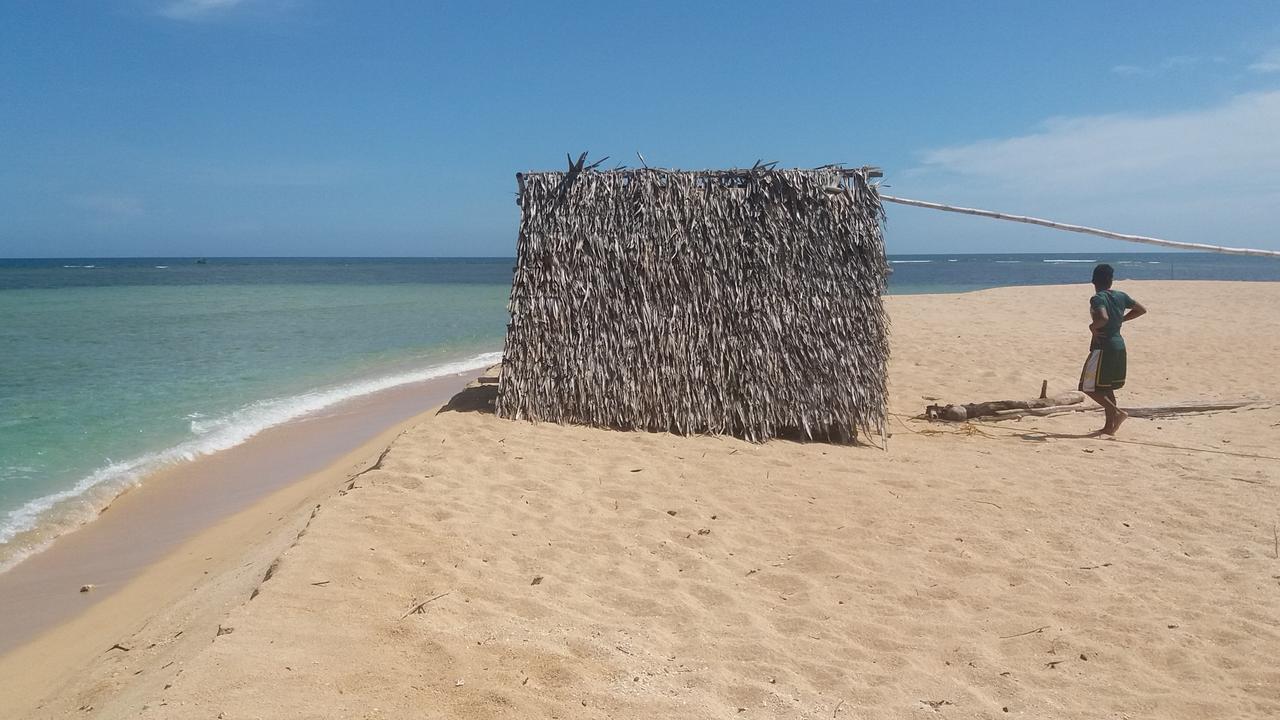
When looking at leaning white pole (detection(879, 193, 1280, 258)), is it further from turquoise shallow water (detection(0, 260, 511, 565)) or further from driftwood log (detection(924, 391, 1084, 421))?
turquoise shallow water (detection(0, 260, 511, 565))

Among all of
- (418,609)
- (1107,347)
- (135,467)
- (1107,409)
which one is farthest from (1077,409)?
(135,467)

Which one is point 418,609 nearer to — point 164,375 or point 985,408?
point 985,408

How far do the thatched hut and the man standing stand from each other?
1.82 metres

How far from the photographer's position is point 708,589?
142 inches

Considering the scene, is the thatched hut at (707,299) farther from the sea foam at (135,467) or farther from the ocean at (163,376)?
the ocean at (163,376)

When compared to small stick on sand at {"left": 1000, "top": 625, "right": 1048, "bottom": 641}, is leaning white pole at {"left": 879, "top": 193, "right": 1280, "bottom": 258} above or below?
above

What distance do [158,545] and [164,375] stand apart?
7150mm

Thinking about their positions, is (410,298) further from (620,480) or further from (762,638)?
(762,638)

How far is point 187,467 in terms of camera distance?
6.82 m

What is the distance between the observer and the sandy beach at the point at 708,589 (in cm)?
273

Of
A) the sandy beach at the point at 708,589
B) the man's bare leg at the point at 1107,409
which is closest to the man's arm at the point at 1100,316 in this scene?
the man's bare leg at the point at 1107,409

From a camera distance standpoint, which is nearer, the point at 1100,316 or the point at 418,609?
the point at 418,609

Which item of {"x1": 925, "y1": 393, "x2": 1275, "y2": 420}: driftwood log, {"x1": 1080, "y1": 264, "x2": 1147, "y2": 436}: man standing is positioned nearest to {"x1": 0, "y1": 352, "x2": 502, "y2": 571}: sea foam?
{"x1": 925, "y1": 393, "x2": 1275, "y2": 420}: driftwood log

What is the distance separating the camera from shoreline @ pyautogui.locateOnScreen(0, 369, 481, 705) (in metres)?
3.81
